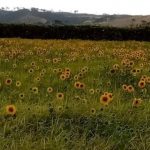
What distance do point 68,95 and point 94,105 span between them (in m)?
1.17

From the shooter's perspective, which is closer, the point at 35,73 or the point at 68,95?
the point at 68,95

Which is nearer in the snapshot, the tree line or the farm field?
the farm field

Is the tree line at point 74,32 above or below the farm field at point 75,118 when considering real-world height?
below

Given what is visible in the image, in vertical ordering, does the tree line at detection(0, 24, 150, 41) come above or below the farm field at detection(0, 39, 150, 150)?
below

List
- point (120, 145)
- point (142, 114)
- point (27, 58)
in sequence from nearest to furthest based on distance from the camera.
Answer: point (120, 145)
point (142, 114)
point (27, 58)

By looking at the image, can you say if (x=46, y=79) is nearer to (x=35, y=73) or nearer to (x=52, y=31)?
(x=35, y=73)

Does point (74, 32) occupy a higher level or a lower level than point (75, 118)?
lower

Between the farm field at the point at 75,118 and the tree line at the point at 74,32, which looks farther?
the tree line at the point at 74,32

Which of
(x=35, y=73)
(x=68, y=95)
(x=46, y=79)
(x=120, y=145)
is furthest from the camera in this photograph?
(x=35, y=73)

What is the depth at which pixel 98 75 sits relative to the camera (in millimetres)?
11789

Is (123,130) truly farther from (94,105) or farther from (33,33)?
(33,33)

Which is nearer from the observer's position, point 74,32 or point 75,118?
point 75,118

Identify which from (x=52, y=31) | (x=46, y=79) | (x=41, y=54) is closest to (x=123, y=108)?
(x=46, y=79)

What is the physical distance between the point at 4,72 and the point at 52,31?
89.4 feet
